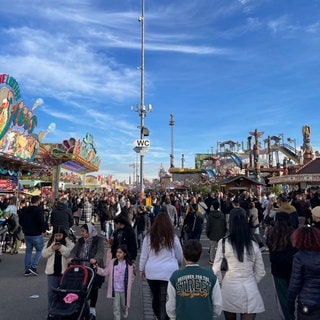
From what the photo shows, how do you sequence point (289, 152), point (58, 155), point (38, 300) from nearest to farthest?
point (38, 300)
point (58, 155)
point (289, 152)

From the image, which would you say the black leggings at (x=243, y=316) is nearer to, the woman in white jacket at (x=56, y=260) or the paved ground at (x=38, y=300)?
the paved ground at (x=38, y=300)

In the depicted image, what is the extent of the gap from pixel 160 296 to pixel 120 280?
2.85ft

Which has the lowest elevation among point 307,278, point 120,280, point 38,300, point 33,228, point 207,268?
point 38,300

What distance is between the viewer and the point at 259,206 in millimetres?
15406

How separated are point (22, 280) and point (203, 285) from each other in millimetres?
5619

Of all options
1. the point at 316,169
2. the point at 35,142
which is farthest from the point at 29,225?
the point at 316,169

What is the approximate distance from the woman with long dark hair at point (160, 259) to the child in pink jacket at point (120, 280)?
674mm

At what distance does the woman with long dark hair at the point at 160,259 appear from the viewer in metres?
4.22

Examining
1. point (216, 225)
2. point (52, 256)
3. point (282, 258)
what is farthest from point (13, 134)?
point (282, 258)

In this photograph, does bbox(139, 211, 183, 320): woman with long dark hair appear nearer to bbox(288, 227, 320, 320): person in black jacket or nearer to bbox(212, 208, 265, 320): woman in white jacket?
bbox(212, 208, 265, 320): woman in white jacket

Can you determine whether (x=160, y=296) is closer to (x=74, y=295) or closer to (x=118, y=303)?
(x=118, y=303)

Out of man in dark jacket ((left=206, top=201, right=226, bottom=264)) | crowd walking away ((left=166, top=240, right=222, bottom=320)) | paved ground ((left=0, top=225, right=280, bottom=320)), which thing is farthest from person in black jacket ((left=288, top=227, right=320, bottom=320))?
man in dark jacket ((left=206, top=201, right=226, bottom=264))

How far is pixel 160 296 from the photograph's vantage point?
432cm

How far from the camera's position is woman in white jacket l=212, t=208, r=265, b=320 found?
350cm
